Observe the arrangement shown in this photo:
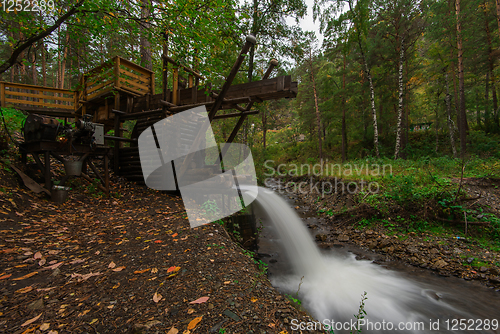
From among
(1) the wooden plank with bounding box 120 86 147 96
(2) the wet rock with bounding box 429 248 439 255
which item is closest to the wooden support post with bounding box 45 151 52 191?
(1) the wooden plank with bounding box 120 86 147 96

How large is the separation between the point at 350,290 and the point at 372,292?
447 mm

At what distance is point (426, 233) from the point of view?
6.29m

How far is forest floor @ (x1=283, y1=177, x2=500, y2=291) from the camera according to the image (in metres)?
5.07

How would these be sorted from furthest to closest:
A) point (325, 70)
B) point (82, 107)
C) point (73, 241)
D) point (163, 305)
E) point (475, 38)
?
point (325, 70) < point (475, 38) < point (82, 107) < point (73, 241) < point (163, 305)

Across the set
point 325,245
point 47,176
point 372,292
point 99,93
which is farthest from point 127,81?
point 372,292

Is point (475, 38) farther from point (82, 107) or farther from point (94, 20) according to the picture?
point (82, 107)

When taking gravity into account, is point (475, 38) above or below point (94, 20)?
above

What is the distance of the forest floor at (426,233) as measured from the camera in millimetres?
5066

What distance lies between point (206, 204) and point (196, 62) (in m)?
4.38

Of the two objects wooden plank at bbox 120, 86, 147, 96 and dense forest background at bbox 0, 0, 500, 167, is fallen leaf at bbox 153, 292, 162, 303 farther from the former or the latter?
wooden plank at bbox 120, 86, 147, 96

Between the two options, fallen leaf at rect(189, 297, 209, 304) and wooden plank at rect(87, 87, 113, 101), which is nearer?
fallen leaf at rect(189, 297, 209, 304)

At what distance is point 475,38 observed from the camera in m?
14.3

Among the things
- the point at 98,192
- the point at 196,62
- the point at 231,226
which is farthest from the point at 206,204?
the point at 196,62

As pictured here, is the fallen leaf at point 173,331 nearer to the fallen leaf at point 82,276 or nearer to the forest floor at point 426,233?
the fallen leaf at point 82,276
